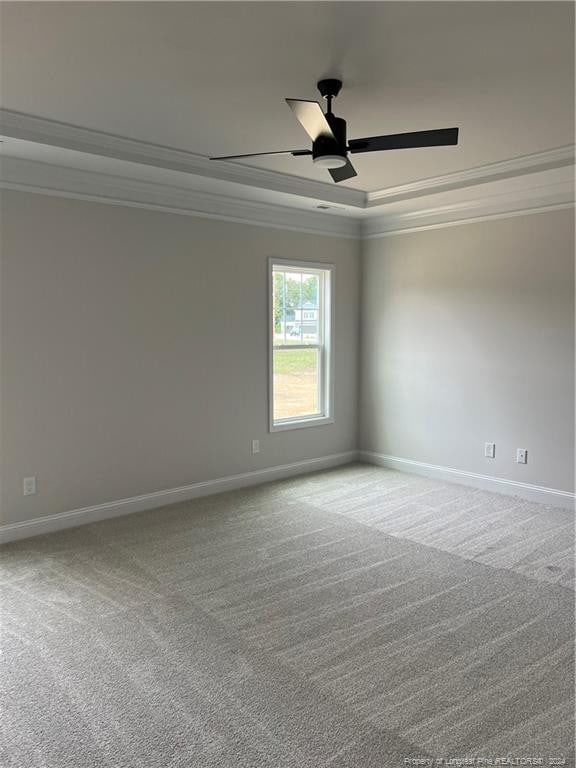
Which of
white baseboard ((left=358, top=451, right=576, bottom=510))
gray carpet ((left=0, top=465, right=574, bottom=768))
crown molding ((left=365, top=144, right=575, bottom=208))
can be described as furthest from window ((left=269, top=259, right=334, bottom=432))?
gray carpet ((left=0, top=465, right=574, bottom=768))

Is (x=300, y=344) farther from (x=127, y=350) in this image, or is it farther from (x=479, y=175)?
(x=479, y=175)

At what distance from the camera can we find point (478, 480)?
16.9 ft

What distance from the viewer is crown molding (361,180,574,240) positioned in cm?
451

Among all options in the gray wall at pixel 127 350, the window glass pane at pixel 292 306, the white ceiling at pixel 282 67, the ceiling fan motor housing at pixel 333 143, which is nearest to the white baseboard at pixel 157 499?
the gray wall at pixel 127 350

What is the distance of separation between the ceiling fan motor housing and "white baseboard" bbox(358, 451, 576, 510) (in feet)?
10.7

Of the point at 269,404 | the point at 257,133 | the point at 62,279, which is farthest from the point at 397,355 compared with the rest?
the point at 62,279

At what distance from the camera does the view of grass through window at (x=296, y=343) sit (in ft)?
18.2

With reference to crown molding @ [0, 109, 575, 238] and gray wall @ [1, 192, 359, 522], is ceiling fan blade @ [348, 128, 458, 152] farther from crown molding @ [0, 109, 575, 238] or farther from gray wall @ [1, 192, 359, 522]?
gray wall @ [1, 192, 359, 522]

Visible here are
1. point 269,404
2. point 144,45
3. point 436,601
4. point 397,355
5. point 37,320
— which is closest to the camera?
point 144,45

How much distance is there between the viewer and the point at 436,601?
3092mm

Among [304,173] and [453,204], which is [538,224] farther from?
[304,173]

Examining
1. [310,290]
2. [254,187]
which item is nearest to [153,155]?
[254,187]

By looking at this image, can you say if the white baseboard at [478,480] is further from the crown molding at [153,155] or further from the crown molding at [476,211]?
the crown molding at [153,155]

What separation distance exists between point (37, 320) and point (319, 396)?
291 centimetres
